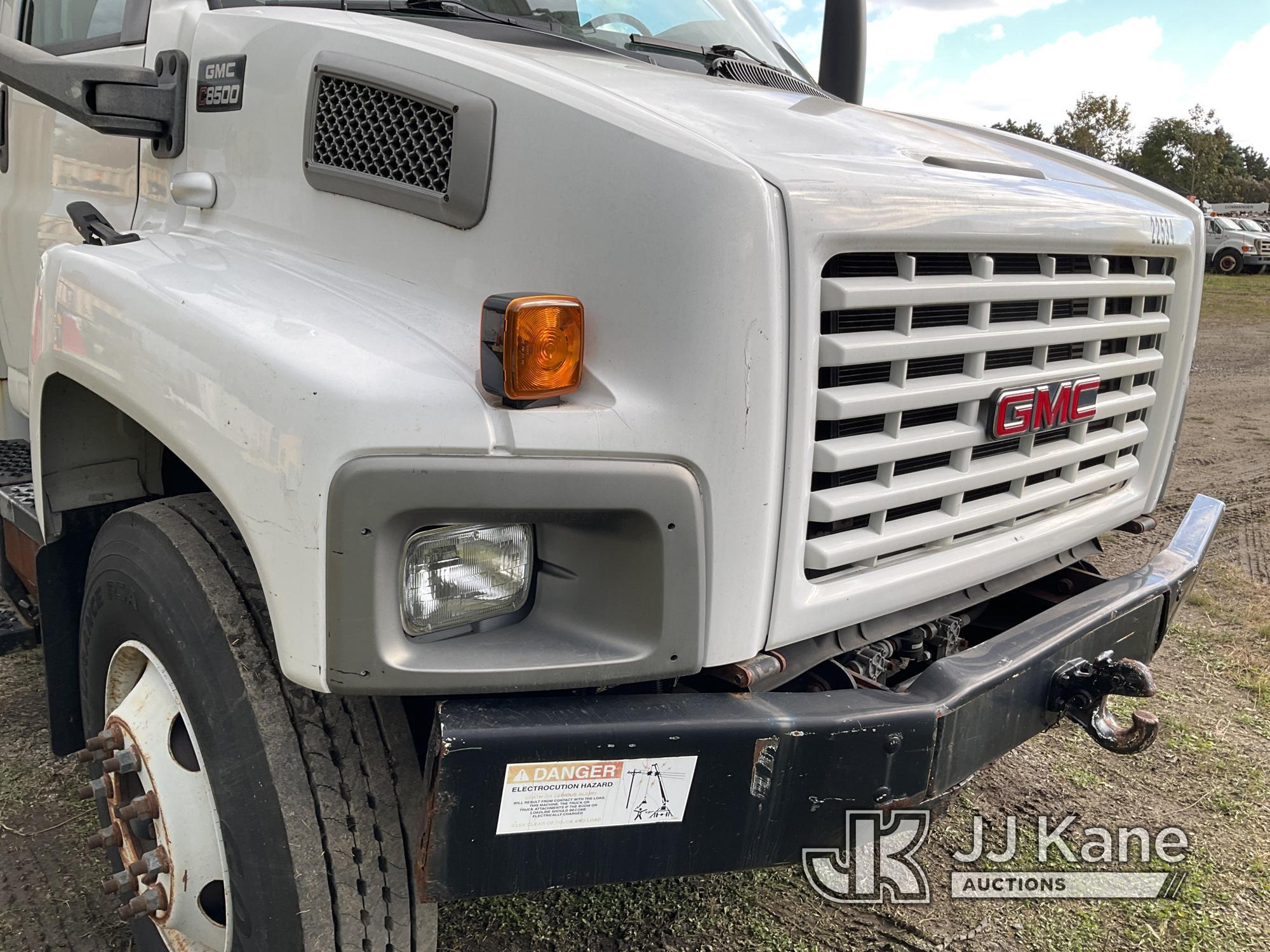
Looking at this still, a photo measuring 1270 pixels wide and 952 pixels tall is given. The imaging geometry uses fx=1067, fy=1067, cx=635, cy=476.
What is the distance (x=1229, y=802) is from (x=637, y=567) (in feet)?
8.57

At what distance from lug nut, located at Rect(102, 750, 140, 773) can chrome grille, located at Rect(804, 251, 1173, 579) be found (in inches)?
53.9

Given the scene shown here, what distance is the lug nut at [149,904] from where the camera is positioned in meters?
2.05

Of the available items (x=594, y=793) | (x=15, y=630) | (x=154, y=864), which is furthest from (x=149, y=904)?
(x=15, y=630)

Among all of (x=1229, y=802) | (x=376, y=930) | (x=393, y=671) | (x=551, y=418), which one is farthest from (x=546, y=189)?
(x=1229, y=802)

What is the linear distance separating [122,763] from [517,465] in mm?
1141

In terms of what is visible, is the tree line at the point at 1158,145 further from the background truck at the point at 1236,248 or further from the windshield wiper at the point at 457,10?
the windshield wiper at the point at 457,10

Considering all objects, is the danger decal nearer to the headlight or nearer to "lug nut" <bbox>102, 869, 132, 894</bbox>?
the headlight

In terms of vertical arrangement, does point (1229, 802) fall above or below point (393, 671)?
below

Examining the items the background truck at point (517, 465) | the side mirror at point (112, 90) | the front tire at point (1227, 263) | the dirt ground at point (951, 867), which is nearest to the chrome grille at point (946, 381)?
the background truck at point (517, 465)

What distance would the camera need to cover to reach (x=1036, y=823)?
317 cm

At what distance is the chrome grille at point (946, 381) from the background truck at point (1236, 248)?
2866 cm

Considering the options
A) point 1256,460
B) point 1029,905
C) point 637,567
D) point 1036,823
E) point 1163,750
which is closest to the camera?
point 637,567

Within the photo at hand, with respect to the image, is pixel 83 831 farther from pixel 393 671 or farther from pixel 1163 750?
pixel 1163 750

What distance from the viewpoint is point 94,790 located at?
2172 mm
